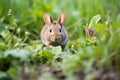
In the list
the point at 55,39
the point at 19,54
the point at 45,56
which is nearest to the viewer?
the point at 19,54

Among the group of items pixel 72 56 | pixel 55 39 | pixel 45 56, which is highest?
pixel 55 39

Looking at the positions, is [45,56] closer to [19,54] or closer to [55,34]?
[19,54]

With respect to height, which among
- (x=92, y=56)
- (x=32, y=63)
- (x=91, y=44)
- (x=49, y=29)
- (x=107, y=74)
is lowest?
(x=107, y=74)

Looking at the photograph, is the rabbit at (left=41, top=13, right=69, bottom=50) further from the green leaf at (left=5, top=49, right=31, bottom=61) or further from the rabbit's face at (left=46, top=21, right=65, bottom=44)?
the green leaf at (left=5, top=49, right=31, bottom=61)

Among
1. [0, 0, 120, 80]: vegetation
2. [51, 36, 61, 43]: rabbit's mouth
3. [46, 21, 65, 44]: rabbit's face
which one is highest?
[46, 21, 65, 44]: rabbit's face

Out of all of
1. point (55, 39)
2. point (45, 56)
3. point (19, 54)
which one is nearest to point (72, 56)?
point (45, 56)

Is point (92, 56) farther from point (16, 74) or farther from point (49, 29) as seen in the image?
point (49, 29)

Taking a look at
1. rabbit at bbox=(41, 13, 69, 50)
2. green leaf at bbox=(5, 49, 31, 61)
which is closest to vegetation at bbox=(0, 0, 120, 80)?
green leaf at bbox=(5, 49, 31, 61)

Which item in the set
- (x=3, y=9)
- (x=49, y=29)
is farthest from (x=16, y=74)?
(x=3, y=9)

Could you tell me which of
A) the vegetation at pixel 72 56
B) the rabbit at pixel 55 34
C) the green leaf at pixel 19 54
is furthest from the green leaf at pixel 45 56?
the rabbit at pixel 55 34

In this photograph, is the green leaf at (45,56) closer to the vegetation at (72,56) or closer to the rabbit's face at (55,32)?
the vegetation at (72,56)

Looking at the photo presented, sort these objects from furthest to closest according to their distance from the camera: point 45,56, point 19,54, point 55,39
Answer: point 55,39
point 45,56
point 19,54
